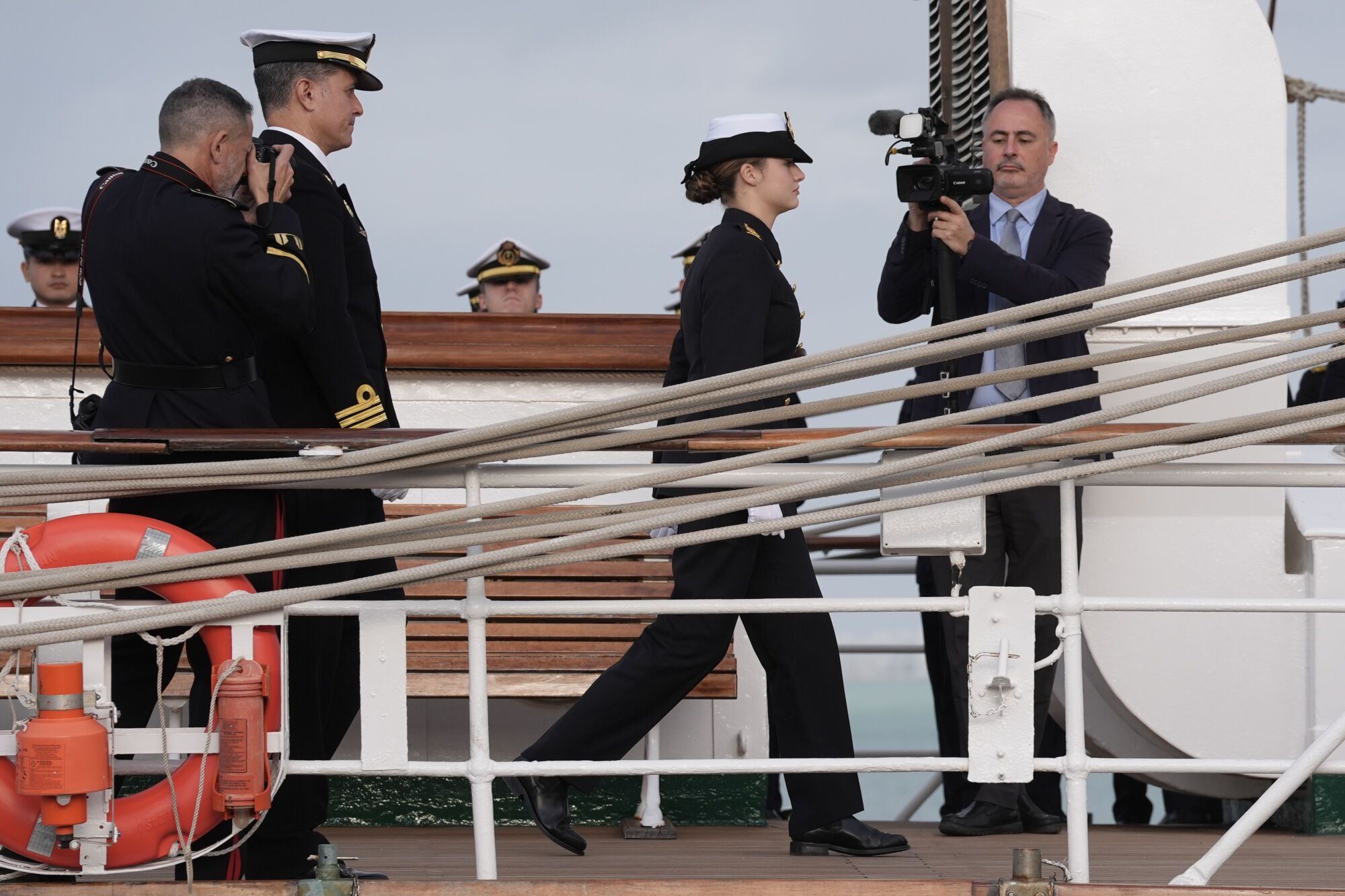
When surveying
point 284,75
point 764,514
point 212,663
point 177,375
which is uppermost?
point 284,75

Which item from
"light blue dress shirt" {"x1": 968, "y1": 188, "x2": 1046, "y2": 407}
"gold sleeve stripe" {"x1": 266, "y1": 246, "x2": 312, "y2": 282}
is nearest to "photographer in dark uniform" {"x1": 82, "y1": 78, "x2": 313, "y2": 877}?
"gold sleeve stripe" {"x1": 266, "y1": 246, "x2": 312, "y2": 282}

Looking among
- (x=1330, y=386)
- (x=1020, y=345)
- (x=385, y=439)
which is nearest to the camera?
(x=385, y=439)

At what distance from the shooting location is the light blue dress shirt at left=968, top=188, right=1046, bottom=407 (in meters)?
3.79

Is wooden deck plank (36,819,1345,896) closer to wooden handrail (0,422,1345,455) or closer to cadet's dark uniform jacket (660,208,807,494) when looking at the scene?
wooden handrail (0,422,1345,455)

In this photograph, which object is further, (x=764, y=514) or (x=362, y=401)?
(x=764, y=514)

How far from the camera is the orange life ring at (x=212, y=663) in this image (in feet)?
8.42

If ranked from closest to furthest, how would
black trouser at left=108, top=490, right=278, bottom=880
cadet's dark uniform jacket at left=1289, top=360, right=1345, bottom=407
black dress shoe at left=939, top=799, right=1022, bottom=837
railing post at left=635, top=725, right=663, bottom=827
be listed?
1. black trouser at left=108, top=490, right=278, bottom=880
2. black dress shoe at left=939, top=799, right=1022, bottom=837
3. railing post at left=635, top=725, right=663, bottom=827
4. cadet's dark uniform jacket at left=1289, top=360, right=1345, bottom=407

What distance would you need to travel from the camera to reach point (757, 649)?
11.1 feet

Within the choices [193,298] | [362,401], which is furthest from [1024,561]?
[193,298]

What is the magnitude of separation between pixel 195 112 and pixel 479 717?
48.5 inches

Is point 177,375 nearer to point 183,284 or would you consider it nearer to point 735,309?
point 183,284

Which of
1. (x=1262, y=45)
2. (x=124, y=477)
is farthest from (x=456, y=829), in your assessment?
(x=1262, y=45)

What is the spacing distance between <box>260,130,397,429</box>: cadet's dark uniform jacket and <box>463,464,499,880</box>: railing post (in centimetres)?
53

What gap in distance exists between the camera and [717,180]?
3.56 m
